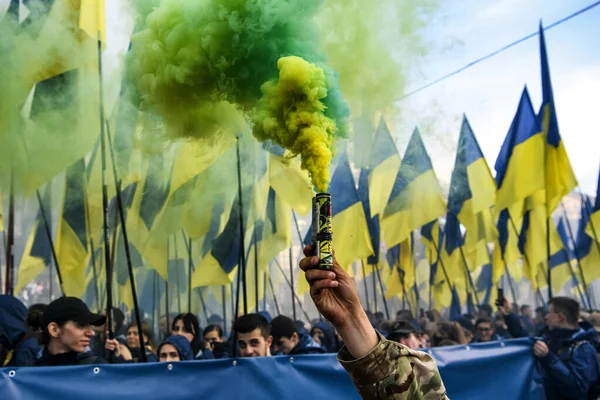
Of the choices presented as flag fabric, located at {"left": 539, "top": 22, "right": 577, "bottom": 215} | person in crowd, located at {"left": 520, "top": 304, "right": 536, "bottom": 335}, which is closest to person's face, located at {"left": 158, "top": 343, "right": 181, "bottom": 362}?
flag fabric, located at {"left": 539, "top": 22, "right": 577, "bottom": 215}

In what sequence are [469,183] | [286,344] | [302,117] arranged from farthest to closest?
[469,183], [286,344], [302,117]

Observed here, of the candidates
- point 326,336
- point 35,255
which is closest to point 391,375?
point 326,336

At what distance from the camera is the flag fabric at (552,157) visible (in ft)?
27.1

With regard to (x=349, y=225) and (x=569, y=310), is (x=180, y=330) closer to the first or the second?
(x=349, y=225)

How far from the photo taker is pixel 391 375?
1.91 meters

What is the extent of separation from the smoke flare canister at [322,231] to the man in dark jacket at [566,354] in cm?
372

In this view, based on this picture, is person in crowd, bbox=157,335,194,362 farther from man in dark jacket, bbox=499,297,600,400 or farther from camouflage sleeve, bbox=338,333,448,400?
camouflage sleeve, bbox=338,333,448,400

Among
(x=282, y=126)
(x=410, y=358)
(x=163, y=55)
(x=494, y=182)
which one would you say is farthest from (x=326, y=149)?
(x=494, y=182)

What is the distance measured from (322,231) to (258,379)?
94.7 inches

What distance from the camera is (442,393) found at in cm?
197

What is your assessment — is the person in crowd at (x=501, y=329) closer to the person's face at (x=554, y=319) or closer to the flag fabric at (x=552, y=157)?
the flag fabric at (x=552, y=157)

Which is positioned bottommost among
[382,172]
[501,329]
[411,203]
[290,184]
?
[501,329]

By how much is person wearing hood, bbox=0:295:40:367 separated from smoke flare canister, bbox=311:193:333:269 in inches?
142

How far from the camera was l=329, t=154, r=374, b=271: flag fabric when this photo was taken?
883cm
